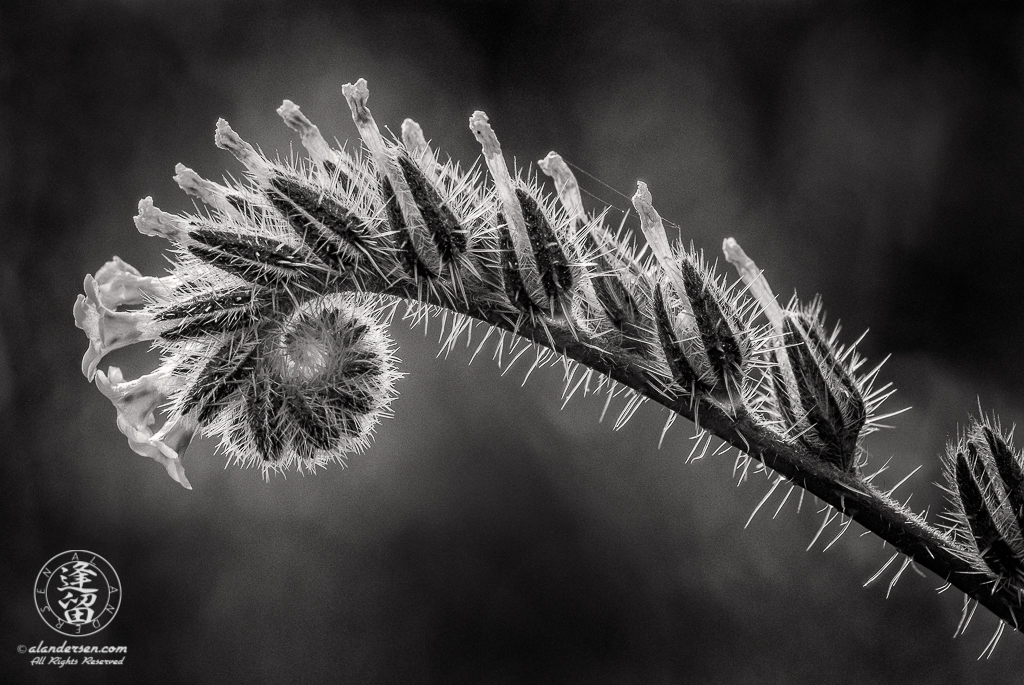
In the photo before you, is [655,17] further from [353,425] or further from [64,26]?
[353,425]

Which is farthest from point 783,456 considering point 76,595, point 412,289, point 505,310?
point 76,595

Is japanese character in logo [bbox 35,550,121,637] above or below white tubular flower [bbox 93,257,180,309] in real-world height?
below

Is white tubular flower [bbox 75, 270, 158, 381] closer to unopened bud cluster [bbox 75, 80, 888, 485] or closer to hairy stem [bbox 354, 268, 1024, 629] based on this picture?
unopened bud cluster [bbox 75, 80, 888, 485]

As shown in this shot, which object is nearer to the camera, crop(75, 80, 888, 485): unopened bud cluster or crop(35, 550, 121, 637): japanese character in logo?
crop(75, 80, 888, 485): unopened bud cluster

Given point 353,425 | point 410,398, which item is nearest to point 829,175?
point 410,398

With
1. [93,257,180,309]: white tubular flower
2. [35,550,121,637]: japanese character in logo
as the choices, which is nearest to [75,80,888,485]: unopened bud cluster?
[93,257,180,309]: white tubular flower

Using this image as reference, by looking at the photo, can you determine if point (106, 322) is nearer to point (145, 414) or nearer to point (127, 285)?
point (127, 285)

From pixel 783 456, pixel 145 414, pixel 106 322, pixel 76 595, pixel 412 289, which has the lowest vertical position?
pixel 76 595

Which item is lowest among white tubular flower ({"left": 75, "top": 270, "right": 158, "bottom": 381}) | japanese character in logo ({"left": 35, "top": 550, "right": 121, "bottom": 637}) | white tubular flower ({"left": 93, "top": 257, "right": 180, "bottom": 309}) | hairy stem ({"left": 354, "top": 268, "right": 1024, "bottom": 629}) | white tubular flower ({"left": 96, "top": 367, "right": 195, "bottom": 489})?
japanese character in logo ({"left": 35, "top": 550, "right": 121, "bottom": 637})
